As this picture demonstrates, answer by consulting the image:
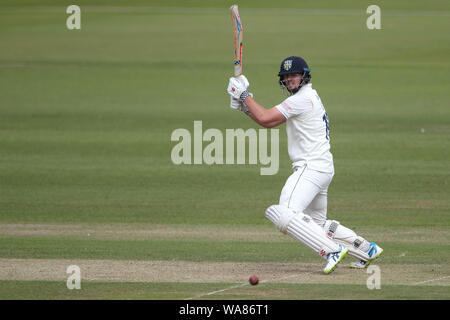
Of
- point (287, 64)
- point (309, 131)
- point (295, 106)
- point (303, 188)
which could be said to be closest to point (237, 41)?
point (287, 64)

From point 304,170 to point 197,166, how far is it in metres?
10.4

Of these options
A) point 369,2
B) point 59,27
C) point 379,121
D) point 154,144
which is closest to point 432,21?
point 369,2

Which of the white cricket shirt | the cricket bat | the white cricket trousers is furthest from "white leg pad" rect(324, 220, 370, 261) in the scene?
the cricket bat

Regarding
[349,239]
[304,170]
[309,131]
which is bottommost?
[349,239]

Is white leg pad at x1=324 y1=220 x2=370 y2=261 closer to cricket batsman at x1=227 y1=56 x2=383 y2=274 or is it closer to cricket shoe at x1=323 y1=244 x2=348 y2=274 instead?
cricket batsman at x1=227 y1=56 x2=383 y2=274

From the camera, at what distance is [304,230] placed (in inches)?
370

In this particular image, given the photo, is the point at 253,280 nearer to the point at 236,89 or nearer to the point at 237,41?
the point at 236,89

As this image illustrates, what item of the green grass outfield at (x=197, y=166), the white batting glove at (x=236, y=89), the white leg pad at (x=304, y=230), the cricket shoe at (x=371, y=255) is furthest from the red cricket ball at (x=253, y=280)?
the white batting glove at (x=236, y=89)

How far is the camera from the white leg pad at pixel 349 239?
32.6 feet

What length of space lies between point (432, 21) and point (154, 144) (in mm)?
28802

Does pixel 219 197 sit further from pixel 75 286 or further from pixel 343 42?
pixel 343 42

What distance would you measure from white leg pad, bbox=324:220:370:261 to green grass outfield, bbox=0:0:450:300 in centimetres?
22

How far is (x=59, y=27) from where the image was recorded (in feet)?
157

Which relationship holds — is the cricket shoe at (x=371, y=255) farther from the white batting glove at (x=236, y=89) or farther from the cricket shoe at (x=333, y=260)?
the white batting glove at (x=236, y=89)
